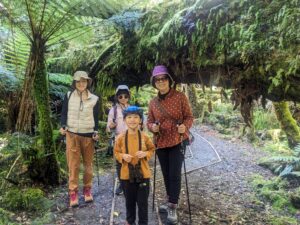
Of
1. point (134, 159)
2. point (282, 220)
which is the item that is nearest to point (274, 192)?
point (282, 220)

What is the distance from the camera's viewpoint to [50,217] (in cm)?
419

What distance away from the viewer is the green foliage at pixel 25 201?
444 cm

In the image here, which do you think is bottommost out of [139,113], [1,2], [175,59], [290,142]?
[290,142]

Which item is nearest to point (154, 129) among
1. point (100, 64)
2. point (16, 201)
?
point (16, 201)

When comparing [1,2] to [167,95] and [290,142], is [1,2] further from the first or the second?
[290,142]

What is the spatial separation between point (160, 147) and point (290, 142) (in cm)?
569

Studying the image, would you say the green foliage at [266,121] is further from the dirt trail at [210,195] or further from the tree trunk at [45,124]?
the tree trunk at [45,124]

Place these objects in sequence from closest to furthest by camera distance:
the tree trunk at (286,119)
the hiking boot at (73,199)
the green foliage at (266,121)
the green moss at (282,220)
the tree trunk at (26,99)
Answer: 1. the hiking boot at (73,199)
2. the green moss at (282,220)
3. the tree trunk at (26,99)
4. the tree trunk at (286,119)
5. the green foliage at (266,121)

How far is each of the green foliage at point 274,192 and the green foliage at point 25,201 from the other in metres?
3.69

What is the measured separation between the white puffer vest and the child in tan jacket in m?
1.12

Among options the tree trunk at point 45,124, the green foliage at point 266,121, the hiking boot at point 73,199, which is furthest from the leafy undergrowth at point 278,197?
the green foliage at point 266,121

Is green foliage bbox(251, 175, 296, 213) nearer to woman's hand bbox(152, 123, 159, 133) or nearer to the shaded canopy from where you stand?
the shaded canopy

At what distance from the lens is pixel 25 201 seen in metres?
4.46

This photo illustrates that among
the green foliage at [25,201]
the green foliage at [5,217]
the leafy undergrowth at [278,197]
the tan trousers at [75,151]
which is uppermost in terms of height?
the tan trousers at [75,151]
